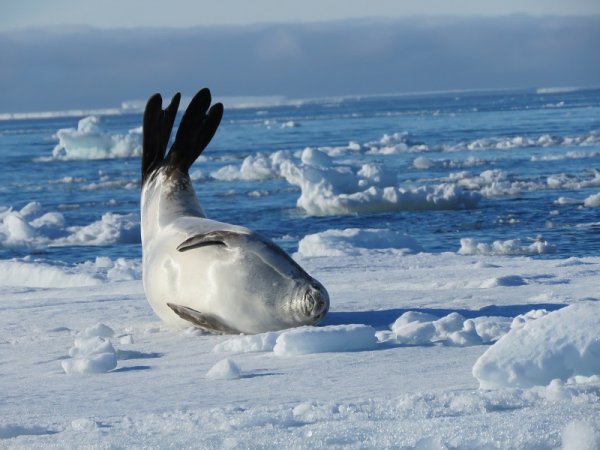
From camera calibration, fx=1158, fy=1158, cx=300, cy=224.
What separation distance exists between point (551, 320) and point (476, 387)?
13.6 inches

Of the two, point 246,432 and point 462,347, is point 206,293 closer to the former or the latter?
point 462,347

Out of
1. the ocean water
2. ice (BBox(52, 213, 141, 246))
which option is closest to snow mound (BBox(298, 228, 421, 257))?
the ocean water

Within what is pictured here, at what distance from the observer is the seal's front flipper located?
16.1 ft

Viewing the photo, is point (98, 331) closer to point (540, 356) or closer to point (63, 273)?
point (540, 356)

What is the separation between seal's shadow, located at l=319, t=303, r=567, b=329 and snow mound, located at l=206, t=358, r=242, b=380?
0.99m

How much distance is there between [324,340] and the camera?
4.38m

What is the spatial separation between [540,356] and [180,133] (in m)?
3.17

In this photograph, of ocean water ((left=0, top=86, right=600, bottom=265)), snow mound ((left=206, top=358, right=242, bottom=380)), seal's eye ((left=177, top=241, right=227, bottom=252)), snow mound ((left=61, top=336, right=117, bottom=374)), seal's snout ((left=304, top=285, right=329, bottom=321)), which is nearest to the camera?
snow mound ((left=206, top=358, right=242, bottom=380))

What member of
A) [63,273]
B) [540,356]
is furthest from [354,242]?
[540,356]

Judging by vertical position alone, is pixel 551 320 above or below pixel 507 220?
above

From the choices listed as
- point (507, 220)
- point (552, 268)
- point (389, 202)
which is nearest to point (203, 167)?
point (389, 202)

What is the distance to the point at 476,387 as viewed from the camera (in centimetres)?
363

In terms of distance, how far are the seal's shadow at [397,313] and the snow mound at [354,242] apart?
3826 millimetres

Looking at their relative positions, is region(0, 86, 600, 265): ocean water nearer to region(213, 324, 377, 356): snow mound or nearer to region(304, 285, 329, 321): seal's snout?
region(304, 285, 329, 321): seal's snout
